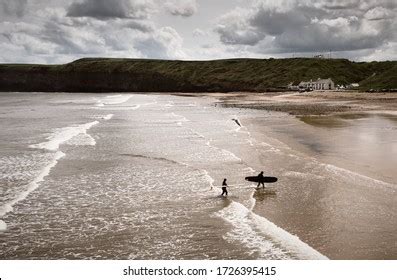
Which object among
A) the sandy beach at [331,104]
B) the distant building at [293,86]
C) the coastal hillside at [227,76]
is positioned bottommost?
the sandy beach at [331,104]

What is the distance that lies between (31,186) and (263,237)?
10629mm

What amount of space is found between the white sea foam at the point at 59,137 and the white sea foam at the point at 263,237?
17.6m

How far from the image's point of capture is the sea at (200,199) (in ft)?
37.9

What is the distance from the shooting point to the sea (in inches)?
455

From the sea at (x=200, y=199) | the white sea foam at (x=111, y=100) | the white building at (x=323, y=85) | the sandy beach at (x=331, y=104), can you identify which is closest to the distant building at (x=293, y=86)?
the white building at (x=323, y=85)

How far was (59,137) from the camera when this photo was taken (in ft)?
112

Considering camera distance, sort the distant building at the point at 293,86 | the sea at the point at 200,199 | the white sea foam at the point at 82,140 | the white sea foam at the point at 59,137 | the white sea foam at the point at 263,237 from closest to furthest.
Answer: the white sea foam at the point at 263,237 → the sea at the point at 200,199 → the white sea foam at the point at 59,137 → the white sea foam at the point at 82,140 → the distant building at the point at 293,86

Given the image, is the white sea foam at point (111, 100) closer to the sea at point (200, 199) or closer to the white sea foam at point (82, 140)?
the white sea foam at point (82, 140)

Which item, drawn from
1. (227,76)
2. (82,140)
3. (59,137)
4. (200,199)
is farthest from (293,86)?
(200,199)

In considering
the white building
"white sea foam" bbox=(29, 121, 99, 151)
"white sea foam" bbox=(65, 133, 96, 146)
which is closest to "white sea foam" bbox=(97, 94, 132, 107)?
"white sea foam" bbox=(29, 121, 99, 151)

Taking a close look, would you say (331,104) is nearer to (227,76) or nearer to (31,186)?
(31,186)

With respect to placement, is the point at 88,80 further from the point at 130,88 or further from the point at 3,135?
the point at 3,135

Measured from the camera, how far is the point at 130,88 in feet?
627

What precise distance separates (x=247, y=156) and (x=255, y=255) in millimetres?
13432
